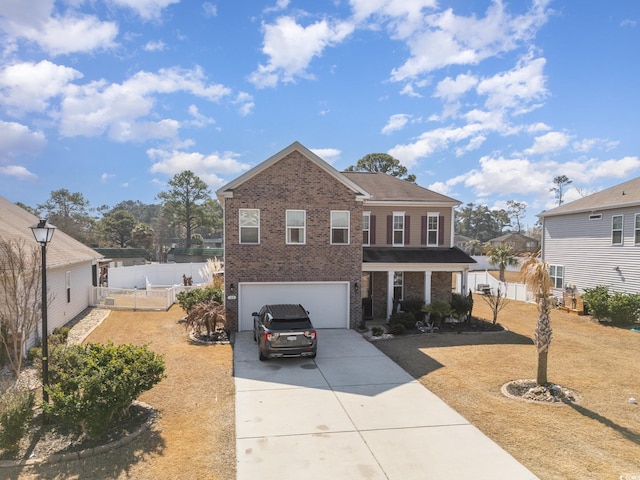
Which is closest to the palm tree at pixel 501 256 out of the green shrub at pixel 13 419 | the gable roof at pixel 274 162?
the gable roof at pixel 274 162

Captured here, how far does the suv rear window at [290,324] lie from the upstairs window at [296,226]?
16.8ft

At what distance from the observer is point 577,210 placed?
22812 mm

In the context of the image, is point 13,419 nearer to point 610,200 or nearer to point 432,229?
point 432,229

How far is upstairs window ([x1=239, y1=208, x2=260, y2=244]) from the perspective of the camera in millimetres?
16406

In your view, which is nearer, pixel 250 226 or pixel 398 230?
pixel 250 226

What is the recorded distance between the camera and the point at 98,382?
22.5 feet

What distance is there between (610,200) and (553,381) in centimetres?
1540

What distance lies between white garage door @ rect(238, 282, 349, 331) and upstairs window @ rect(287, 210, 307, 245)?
6.06 ft

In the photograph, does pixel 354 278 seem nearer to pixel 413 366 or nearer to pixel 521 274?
pixel 413 366

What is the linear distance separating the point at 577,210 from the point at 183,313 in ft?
75.4

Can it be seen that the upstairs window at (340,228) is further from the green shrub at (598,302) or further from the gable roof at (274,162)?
the green shrub at (598,302)

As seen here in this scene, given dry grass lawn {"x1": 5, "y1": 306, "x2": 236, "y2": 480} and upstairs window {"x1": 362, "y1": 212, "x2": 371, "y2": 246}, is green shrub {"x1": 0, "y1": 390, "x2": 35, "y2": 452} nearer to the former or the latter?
dry grass lawn {"x1": 5, "y1": 306, "x2": 236, "y2": 480}

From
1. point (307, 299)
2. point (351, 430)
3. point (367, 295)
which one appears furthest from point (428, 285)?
point (351, 430)

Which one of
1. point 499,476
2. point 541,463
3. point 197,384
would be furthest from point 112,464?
point 541,463
